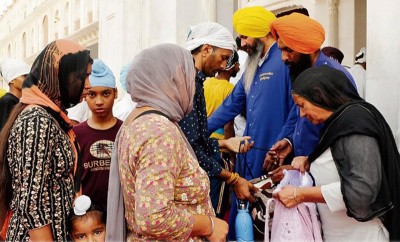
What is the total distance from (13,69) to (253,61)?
2.21 m

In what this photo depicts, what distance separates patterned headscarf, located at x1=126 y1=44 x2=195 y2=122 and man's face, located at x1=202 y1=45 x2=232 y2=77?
1176 millimetres

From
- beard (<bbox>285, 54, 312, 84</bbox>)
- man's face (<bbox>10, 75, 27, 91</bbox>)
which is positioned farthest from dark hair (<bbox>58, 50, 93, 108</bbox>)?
man's face (<bbox>10, 75, 27, 91</bbox>)

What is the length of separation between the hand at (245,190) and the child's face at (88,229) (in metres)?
0.83

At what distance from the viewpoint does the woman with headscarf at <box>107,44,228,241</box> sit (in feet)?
6.15

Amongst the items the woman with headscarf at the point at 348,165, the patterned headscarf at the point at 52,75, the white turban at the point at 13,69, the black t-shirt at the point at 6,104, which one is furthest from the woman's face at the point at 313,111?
the white turban at the point at 13,69

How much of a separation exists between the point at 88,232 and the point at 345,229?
4.10ft

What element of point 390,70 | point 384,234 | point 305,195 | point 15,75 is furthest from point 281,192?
point 15,75

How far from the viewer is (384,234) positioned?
2.43 metres

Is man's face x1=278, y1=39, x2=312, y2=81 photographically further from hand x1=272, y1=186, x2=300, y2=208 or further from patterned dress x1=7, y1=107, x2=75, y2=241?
patterned dress x1=7, y1=107, x2=75, y2=241

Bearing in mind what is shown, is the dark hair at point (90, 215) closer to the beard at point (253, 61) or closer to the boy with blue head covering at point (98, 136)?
the boy with blue head covering at point (98, 136)

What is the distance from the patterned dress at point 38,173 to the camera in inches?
84.8

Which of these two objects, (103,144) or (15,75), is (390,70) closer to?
(103,144)

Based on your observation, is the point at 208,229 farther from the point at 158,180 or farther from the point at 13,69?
the point at 13,69

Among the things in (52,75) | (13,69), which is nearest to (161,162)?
(52,75)
